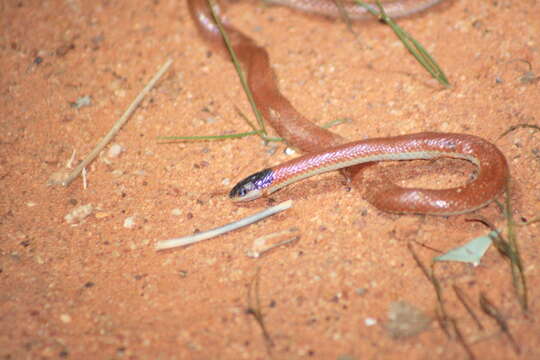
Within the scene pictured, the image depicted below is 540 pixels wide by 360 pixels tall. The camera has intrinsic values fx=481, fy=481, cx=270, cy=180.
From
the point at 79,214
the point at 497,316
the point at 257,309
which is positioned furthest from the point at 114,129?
the point at 497,316

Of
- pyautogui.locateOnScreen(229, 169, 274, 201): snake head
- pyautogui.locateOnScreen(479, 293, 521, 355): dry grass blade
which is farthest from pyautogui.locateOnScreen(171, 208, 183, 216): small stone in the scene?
pyautogui.locateOnScreen(479, 293, 521, 355): dry grass blade

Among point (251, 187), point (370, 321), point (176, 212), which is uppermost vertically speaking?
point (251, 187)

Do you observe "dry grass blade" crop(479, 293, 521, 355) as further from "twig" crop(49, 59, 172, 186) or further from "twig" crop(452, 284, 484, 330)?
"twig" crop(49, 59, 172, 186)

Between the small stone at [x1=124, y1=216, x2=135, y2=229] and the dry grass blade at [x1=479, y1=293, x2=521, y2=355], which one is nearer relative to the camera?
the dry grass blade at [x1=479, y1=293, x2=521, y2=355]

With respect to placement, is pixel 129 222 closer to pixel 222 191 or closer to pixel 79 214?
pixel 79 214

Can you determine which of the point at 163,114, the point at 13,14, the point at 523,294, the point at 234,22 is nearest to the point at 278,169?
the point at 163,114

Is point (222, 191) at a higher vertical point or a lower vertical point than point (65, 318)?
higher

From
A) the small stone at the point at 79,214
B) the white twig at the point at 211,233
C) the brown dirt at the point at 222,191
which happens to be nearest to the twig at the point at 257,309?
the brown dirt at the point at 222,191
